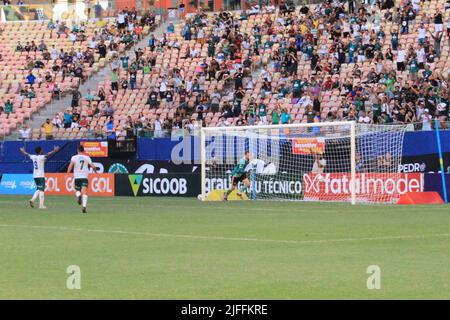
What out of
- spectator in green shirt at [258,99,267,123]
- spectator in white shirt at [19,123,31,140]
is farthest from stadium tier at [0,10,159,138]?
spectator in green shirt at [258,99,267,123]

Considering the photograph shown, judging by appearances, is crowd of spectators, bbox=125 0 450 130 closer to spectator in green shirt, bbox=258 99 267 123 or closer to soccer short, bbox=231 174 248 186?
spectator in green shirt, bbox=258 99 267 123

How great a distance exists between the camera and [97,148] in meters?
50.1

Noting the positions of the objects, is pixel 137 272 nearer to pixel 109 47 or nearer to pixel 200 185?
pixel 200 185

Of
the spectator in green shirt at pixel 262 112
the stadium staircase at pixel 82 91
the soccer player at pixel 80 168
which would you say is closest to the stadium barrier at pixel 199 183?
the spectator in green shirt at pixel 262 112

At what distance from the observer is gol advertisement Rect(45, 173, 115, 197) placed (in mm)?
47781

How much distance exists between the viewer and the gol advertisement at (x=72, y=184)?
47.8 meters

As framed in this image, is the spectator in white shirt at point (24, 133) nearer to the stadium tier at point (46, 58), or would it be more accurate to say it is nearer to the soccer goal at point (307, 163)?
the stadium tier at point (46, 58)

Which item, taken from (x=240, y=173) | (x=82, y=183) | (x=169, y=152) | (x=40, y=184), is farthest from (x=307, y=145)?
(x=82, y=183)

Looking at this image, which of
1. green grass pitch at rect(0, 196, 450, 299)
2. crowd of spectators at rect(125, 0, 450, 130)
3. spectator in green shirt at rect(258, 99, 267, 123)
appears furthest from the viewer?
spectator in green shirt at rect(258, 99, 267, 123)

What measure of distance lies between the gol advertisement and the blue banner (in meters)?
0.77

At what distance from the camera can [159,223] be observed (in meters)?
27.7

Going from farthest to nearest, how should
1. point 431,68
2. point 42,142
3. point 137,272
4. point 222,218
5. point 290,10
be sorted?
point 290,10 → point 42,142 → point 431,68 → point 222,218 → point 137,272

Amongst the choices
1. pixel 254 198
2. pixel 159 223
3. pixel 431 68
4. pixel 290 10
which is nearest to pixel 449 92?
pixel 431 68
